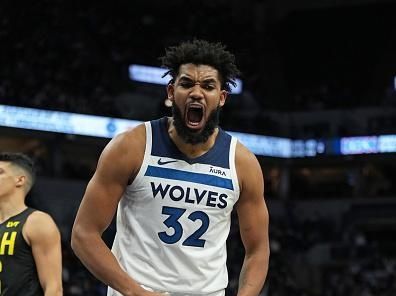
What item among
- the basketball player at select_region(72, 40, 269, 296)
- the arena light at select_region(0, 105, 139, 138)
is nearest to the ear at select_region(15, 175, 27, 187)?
the basketball player at select_region(72, 40, 269, 296)

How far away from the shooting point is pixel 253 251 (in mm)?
3879

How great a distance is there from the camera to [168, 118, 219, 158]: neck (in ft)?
12.2

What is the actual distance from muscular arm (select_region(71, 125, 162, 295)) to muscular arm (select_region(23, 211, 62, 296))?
131 centimetres

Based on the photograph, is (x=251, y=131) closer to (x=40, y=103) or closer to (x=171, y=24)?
(x=171, y=24)

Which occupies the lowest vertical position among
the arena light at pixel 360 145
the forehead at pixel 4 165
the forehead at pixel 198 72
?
the forehead at pixel 4 165

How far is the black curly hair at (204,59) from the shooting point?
3.64m

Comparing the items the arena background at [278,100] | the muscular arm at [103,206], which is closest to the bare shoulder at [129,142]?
the muscular arm at [103,206]

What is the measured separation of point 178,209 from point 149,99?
840 inches

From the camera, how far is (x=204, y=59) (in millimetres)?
3637

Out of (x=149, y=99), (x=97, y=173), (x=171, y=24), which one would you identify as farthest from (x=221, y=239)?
(x=171, y=24)

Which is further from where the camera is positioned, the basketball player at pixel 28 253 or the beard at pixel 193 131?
the basketball player at pixel 28 253

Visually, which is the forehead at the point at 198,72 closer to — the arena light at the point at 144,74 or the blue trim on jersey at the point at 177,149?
the blue trim on jersey at the point at 177,149

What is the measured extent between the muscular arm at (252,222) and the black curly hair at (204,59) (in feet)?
1.16

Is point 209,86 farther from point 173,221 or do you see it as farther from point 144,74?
point 144,74
